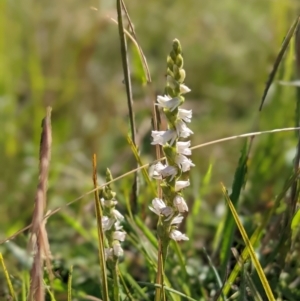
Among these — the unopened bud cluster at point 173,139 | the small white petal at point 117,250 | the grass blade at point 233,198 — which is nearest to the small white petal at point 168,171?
the unopened bud cluster at point 173,139

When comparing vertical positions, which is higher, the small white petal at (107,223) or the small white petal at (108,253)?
the small white petal at (107,223)

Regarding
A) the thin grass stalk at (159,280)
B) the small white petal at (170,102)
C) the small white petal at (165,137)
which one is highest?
the small white petal at (170,102)

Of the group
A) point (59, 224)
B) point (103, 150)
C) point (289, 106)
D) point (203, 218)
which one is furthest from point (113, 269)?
point (103, 150)

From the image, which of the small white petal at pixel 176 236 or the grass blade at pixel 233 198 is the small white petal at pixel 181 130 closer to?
the small white petal at pixel 176 236

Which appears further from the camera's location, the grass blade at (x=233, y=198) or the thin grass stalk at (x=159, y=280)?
the grass blade at (x=233, y=198)

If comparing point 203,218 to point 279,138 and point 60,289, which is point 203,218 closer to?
point 279,138

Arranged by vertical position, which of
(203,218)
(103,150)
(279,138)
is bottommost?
(103,150)
